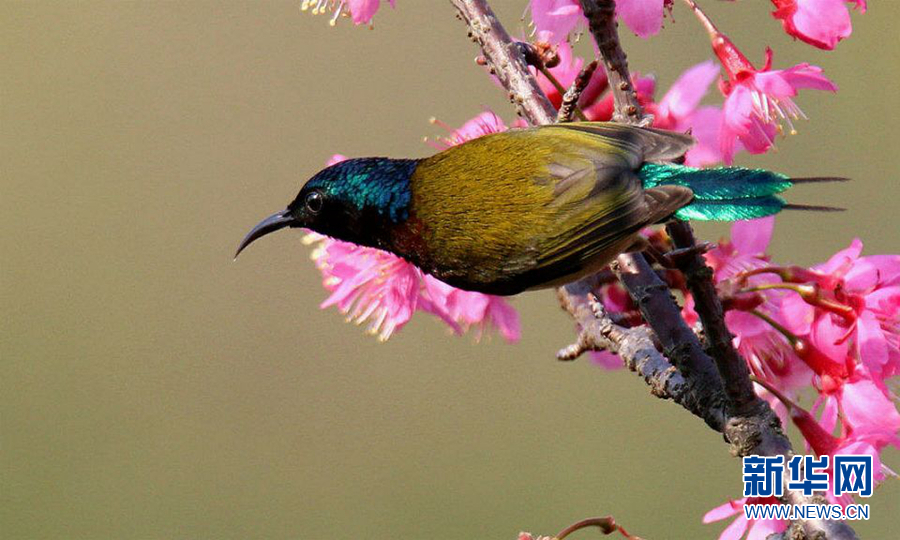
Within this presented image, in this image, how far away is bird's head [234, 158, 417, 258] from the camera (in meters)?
1.82

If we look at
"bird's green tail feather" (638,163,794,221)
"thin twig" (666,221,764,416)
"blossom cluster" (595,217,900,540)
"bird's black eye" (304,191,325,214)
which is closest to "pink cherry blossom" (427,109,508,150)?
"bird's black eye" (304,191,325,214)

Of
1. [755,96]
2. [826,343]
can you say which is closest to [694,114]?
[755,96]

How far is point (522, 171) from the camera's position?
1662 millimetres

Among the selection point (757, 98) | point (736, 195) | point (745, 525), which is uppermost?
point (757, 98)

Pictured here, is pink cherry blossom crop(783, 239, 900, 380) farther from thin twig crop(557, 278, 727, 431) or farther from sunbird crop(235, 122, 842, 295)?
thin twig crop(557, 278, 727, 431)

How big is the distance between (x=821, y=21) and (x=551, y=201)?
1.44 feet

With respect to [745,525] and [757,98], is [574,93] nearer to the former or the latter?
[757,98]

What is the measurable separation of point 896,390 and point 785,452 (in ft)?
1.56

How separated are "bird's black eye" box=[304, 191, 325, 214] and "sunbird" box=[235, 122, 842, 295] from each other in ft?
0.36

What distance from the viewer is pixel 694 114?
1.85 meters

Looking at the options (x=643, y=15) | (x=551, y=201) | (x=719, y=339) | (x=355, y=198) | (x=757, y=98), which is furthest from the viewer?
(x=355, y=198)

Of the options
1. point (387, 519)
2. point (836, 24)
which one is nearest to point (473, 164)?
point (836, 24)

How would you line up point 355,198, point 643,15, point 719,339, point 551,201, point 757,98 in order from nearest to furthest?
point 719,339 → point 643,15 → point 757,98 → point 551,201 → point 355,198

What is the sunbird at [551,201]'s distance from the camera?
1536 millimetres
